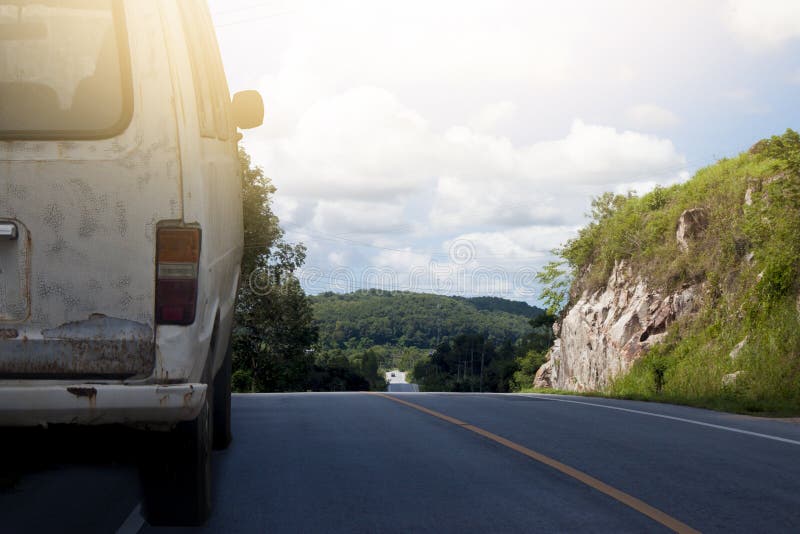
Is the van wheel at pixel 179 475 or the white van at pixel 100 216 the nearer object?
the white van at pixel 100 216

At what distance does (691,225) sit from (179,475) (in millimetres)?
24012

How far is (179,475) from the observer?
4.73 m

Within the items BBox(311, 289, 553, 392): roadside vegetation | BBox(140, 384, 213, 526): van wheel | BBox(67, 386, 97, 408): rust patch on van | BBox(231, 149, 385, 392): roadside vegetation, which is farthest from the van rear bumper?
BBox(311, 289, 553, 392): roadside vegetation

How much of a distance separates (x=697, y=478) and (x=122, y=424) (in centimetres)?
450

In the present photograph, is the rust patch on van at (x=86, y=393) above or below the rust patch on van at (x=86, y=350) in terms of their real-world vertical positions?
below

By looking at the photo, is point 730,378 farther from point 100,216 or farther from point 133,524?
point 100,216

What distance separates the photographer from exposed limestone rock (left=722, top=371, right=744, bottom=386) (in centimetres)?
1931

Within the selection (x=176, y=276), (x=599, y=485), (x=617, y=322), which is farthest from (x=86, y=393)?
(x=617, y=322)

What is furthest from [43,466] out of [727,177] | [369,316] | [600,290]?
[369,316]

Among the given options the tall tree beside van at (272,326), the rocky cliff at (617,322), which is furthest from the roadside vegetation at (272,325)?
the rocky cliff at (617,322)

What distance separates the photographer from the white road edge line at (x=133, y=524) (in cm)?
532

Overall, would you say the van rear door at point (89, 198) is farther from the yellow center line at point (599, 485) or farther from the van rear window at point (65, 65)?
the yellow center line at point (599, 485)

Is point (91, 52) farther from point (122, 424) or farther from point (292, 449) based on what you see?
point (292, 449)

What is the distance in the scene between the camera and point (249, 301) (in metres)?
→ 44.5
